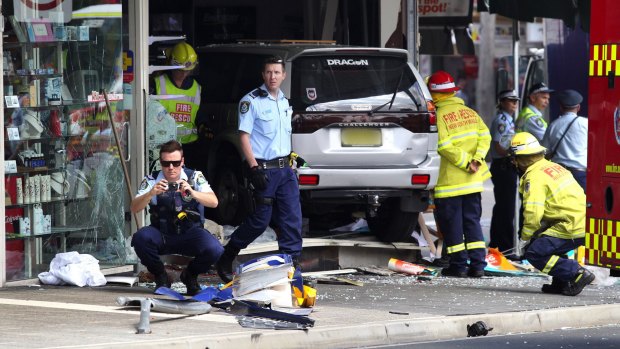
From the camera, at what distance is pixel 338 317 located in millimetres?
10773

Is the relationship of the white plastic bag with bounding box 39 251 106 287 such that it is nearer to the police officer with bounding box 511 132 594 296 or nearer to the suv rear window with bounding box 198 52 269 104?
the suv rear window with bounding box 198 52 269 104

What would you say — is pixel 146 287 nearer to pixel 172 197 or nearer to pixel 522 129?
pixel 172 197

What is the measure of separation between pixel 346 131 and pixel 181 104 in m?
1.50

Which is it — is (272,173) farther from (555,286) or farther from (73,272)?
(555,286)

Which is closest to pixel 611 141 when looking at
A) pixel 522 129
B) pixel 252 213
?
pixel 252 213

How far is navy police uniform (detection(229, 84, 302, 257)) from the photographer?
12.1 meters

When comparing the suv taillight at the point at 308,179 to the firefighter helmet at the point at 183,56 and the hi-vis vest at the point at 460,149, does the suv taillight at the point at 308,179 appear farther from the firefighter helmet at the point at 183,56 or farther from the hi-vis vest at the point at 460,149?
the firefighter helmet at the point at 183,56

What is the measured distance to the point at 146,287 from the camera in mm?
12531

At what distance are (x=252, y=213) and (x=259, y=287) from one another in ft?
4.52

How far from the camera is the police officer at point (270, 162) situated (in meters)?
12.1

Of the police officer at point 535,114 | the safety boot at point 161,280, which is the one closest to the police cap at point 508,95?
the police officer at point 535,114

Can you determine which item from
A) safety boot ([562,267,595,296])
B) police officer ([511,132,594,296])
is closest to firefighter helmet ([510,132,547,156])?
police officer ([511,132,594,296])

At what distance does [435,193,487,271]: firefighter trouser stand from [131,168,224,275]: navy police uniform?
3.11 m

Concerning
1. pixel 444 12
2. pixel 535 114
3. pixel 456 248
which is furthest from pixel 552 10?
pixel 456 248
